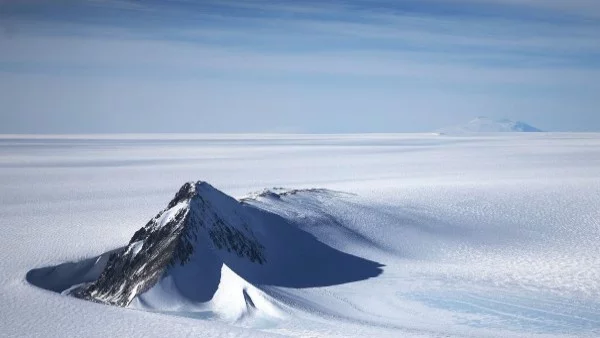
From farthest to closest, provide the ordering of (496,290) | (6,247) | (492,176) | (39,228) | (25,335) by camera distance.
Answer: (492,176), (39,228), (6,247), (496,290), (25,335)

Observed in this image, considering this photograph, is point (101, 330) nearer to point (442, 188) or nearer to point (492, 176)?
point (442, 188)

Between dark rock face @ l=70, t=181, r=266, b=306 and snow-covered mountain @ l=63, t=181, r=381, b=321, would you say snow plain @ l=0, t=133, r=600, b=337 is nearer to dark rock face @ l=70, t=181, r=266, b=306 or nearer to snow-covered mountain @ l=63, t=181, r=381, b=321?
snow-covered mountain @ l=63, t=181, r=381, b=321

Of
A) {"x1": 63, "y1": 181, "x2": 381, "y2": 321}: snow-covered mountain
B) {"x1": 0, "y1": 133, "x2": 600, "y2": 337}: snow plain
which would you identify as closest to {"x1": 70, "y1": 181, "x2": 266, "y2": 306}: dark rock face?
{"x1": 63, "y1": 181, "x2": 381, "y2": 321}: snow-covered mountain

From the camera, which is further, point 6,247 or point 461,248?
point 461,248

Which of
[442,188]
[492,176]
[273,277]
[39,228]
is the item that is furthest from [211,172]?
[273,277]

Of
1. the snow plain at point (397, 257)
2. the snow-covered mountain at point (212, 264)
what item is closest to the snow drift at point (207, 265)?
the snow-covered mountain at point (212, 264)

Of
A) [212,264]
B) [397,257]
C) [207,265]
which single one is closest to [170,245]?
[207,265]

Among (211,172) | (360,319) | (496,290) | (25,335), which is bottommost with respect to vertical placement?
(25,335)
